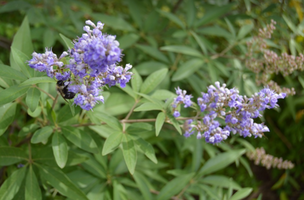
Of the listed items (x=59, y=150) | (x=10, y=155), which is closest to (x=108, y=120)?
(x=59, y=150)

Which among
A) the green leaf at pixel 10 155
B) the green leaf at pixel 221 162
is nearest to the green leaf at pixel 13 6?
the green leaf at pixel 10 155

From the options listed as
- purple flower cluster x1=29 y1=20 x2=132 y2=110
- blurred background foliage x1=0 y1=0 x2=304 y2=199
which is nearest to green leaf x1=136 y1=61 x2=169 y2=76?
blurred background foliage x1=0 y1=0 x2=304 y2=199

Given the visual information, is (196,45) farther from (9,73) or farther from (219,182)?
(9,73)

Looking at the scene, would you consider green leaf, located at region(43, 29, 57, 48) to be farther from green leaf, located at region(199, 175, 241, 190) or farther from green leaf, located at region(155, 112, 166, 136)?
green leaf, located at region(199, 175, 241, 190)

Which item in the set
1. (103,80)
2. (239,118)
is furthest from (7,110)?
(239,118)

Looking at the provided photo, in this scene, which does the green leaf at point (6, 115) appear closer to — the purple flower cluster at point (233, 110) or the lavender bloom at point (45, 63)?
the lavender bloom at point (45, 63)

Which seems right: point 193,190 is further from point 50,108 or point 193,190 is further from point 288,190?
point 288,190
